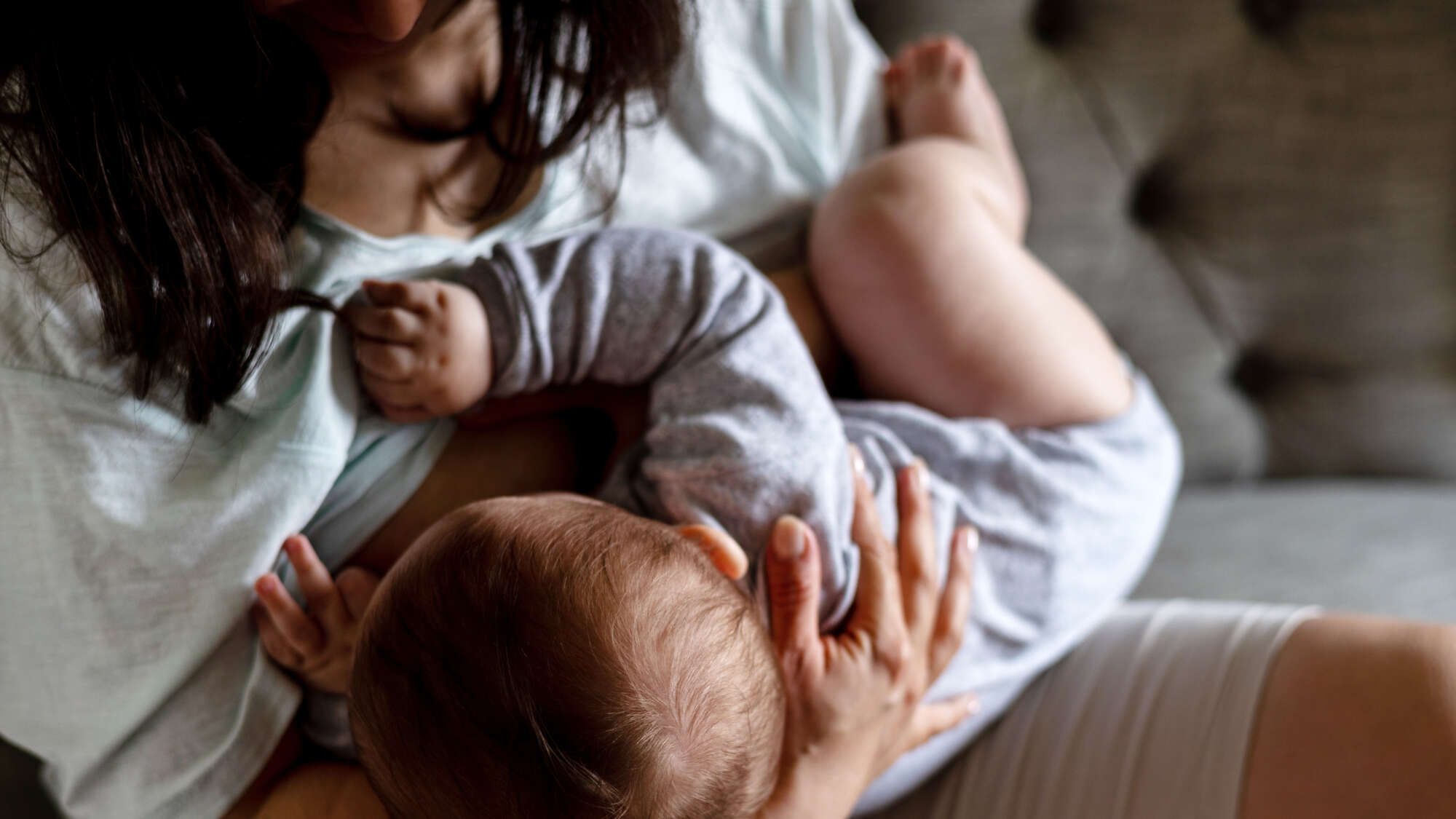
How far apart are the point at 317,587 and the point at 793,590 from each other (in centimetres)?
26

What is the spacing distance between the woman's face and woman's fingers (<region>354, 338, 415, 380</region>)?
0.15 meters

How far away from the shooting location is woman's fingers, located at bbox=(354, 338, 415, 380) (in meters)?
0.55

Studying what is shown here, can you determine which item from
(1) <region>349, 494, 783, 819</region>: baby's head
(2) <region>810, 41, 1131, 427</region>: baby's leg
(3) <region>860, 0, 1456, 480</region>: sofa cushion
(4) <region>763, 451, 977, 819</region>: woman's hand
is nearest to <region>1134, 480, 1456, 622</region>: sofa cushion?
(3) <region>860, 0, 1456, 480</region>: sofa cushion

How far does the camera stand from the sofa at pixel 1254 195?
92cm

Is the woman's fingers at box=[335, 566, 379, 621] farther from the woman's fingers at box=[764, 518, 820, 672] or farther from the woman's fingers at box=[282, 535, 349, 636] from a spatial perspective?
the woman's fingers at box=[764, 518, 820, 672]

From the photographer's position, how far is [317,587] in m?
0.56

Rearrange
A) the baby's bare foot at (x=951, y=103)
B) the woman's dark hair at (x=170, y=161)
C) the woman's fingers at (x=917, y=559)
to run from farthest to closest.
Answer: the baby's bare foot at (x=951, y=103)
the woman's fingers at (x=917, y=559)
the woman's dark hair at (x=170, y=161)

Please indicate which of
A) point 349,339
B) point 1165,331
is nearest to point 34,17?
point 349,339

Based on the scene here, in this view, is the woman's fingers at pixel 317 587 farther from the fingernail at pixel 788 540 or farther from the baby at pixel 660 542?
the fingernail at pixel 788 540

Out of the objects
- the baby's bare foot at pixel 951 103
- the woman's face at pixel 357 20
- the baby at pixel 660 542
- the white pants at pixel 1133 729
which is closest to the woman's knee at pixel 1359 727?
the white pants at pixel 1133 729

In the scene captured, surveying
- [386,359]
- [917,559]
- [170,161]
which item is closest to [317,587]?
[386,359]

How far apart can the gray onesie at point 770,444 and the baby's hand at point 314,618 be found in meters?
0.14

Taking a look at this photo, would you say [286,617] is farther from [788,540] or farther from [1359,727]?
[1359,727]

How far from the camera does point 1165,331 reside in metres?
0.97
